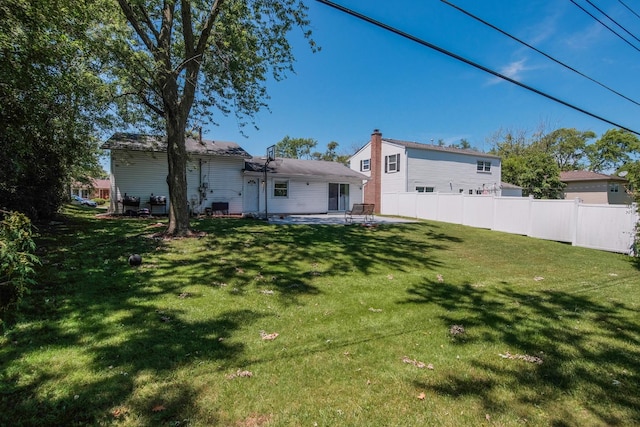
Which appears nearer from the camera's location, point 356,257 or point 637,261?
point 356,257

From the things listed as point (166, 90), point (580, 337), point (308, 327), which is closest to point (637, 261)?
point (580, 337)

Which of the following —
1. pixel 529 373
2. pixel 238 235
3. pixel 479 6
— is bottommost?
pixel 529 373

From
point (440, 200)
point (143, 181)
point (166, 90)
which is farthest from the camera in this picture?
point (440, 200)

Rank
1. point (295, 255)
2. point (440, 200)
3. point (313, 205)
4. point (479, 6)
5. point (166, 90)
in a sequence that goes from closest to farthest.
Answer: point (479, 6)
point (295, 255)
point (166, 90)
point (440, 200)
point (313, 205)

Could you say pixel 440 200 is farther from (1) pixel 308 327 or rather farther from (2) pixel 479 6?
(1) pixel 308 327

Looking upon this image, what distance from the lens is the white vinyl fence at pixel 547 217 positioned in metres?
10.4

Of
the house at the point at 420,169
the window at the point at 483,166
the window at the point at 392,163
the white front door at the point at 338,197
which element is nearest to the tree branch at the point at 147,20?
the white front door at the point at 338,197

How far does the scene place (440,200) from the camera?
60.6 feet

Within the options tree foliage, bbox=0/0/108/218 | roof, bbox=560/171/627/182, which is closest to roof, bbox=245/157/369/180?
tree foliage, bbox=0/0/108/218

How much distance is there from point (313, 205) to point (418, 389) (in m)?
18.4

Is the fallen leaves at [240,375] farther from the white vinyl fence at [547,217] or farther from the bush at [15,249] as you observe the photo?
the white vinyl fence at [547,217]

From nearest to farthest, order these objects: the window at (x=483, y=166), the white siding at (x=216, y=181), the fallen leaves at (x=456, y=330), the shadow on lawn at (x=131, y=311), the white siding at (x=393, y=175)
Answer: the shadow on lawn at (x=131, y=311) < the fallen leaves at (x=456, y=330) < the white siding at (x=216, y=181) < the white siding at (x=393, y=175) < the window at (x=483, y=166)

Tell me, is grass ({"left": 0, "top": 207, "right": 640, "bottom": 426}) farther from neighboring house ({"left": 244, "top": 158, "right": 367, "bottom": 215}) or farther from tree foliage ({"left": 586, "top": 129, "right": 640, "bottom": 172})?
tree foliage ({"left": 586, "top": 129, "right": 640, "bottom": 172})

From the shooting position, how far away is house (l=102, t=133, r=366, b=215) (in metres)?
15.4
